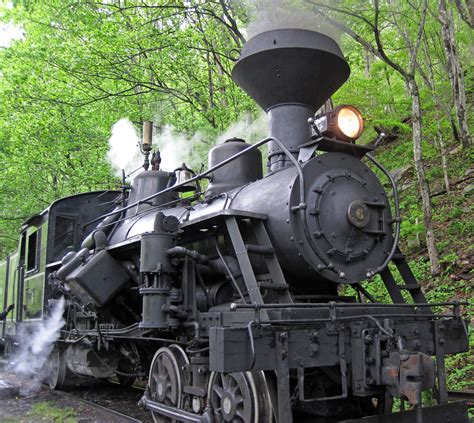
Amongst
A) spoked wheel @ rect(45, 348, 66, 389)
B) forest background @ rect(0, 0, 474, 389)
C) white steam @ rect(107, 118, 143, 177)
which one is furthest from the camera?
white steam @ rect(107, 118, 143, 177)

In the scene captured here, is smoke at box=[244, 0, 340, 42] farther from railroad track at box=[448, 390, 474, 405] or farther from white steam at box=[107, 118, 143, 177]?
white steam at box=[107, 118, 143, 177]

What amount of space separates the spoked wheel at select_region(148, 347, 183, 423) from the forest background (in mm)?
3565

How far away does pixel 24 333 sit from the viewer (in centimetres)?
859

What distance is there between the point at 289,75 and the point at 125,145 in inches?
394

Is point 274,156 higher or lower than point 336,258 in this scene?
higher

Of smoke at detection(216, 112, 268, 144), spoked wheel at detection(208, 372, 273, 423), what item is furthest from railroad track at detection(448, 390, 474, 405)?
smoke at detection(216, 112, 268, 144)

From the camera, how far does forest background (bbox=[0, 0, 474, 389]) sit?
370 inches

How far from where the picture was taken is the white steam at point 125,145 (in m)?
13.7

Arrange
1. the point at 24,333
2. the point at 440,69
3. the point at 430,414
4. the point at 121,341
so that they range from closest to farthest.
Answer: the point at 430,414, the point at 121,341, the point at 24,333, the point at 440,69

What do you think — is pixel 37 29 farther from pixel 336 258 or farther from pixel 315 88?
pixel 336 258

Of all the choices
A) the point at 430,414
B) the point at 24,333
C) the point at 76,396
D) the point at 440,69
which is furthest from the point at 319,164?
the point at 440,69

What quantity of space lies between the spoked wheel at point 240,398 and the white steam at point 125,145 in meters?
10.0

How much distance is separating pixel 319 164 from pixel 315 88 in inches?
42.7

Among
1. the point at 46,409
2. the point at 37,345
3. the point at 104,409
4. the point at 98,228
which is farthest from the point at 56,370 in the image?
the point at 98,228
